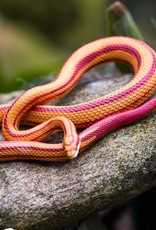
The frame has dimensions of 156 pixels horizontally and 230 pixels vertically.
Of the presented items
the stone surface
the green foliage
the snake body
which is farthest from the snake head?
the green foliage

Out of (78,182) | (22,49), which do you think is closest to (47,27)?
(22,49)

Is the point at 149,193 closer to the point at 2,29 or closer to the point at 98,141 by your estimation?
the point at 98,141

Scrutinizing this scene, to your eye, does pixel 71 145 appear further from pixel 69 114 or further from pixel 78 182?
pixel 69 114

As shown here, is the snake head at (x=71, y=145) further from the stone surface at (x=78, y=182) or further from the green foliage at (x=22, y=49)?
the green foliage at (x=22, y=49)

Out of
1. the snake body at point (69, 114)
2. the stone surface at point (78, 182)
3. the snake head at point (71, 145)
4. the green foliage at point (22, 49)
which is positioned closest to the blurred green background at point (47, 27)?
the green foliage at point (22, 49)

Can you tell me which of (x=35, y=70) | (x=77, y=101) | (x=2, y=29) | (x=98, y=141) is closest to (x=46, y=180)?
(x=98, y=141)

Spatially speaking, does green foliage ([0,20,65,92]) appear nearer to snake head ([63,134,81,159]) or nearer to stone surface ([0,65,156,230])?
stone surface ([0,65,156,230])

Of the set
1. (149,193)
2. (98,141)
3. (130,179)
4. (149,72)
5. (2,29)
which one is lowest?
(149,193)
